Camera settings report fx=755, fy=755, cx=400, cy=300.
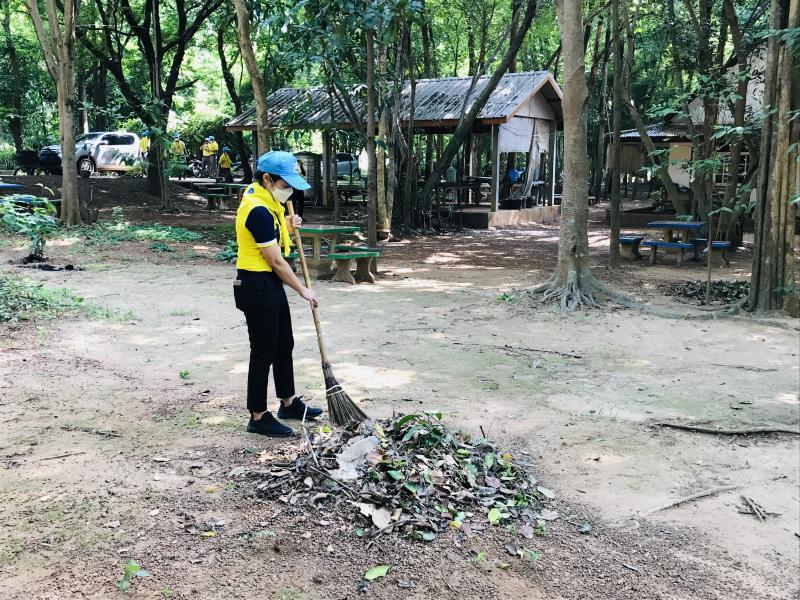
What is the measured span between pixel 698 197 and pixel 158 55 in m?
14.3

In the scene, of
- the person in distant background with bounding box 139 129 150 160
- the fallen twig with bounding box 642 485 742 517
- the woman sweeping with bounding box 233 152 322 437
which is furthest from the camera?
the person in distant background with bounding box 139 129 150 160

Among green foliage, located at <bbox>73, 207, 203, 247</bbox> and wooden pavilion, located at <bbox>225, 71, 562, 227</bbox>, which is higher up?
wooden pavilion, located at <bbox>225, 71, 562, 227</bbox>

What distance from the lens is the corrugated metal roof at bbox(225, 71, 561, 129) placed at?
64.1ft

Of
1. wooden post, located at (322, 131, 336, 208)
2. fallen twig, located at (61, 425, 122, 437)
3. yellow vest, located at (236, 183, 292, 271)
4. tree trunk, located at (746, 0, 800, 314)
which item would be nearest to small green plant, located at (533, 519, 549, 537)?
yellow vest, located at (236, 183, 292, 271)

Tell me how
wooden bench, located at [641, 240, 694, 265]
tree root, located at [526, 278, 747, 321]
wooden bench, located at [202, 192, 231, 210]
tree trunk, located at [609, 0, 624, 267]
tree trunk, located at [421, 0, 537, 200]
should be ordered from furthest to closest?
wooden bench, located at [202, 192, 231, 210] → tree trunk, located at [421, 0, 537, 200] → wooden bench, located at [641, 240, 694, 265] → tree trunk, located at [609, 0, 624, 267] → tree root, located at [526, 278, 747, 321]

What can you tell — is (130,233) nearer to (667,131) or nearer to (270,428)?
(270,428)

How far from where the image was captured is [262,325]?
4695mm

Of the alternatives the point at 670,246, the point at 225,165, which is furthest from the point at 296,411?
the point at 225,165

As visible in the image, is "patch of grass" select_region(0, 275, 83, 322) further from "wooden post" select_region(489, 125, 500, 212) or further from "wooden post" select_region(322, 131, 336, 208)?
"wooden post" select_region(322, 131, 336, 208)

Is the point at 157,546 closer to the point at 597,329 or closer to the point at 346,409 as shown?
the point at 346,409

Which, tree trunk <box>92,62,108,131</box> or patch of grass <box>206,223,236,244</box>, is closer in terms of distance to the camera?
patch of grass <box>206,223,236,244</box>

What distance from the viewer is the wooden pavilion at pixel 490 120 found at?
64.4 feet

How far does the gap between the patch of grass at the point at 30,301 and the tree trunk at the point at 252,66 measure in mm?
4944

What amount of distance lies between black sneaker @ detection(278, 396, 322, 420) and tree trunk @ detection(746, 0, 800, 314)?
6.33 m
